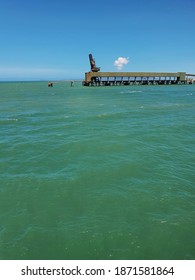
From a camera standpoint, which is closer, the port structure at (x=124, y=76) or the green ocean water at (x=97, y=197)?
the green ocean water at (x=97, y=197)

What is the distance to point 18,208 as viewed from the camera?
9188 millimetres

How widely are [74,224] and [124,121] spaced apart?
1762cm

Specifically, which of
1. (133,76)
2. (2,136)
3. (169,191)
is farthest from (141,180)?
(133,76)

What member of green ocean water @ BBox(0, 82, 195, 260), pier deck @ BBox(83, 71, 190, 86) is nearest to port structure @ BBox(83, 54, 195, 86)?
pier deck @ BBox(83, 71, 190, 86)

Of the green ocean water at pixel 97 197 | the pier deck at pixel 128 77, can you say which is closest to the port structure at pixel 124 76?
the pier deck at pixel 128 77

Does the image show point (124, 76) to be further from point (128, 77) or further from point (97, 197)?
point (97, 197)

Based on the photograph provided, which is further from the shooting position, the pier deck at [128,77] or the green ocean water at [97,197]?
the pier deck at [128,77]

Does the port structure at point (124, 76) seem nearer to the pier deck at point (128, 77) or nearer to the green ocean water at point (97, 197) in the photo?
the pier deck at point (128, 77)

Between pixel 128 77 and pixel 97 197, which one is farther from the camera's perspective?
pixel 128 77

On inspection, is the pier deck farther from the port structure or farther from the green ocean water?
the green ocean water

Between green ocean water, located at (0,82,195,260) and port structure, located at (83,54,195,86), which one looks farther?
port structure, located at (83,54,195,86)

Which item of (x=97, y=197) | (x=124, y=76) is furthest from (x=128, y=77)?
(x=97, y=197)

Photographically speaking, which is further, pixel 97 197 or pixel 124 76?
pixel 124 76
